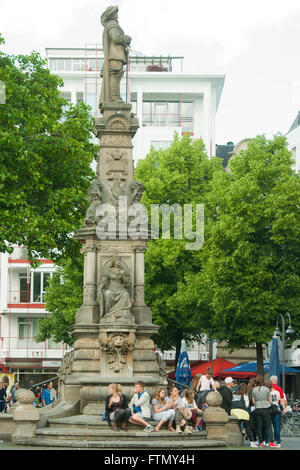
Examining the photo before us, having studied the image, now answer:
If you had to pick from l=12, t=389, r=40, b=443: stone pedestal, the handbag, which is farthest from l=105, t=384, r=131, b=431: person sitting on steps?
the handbag

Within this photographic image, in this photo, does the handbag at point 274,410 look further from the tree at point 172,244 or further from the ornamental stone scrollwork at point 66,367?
the tree at point 172,244

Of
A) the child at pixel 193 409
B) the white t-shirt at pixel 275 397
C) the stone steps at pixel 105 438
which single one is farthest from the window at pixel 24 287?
the stone steps at pixel 105 438

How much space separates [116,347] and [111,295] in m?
1.17

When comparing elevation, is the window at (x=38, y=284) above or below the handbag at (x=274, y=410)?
above

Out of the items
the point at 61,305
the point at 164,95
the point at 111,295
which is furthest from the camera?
the point at 164,95

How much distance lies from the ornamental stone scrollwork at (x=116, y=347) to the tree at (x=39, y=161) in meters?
8.44

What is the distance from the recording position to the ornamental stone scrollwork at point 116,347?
64.1ft

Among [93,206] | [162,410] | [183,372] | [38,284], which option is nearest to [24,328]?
[38,284]

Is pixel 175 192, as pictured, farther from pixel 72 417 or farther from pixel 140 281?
pixel 72 417

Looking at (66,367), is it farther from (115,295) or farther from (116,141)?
(116,141)

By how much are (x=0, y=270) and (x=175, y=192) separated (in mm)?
23471

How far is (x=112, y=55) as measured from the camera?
72.5ft

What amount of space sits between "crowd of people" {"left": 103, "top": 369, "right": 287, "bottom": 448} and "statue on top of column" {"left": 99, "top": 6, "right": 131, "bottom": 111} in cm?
730
